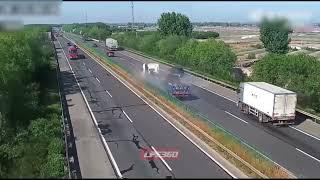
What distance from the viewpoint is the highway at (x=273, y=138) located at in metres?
23.8

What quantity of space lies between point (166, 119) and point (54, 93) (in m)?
19.4

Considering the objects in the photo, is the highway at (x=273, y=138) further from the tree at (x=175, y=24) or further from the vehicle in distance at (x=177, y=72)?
the tree at (x=175, y=24)

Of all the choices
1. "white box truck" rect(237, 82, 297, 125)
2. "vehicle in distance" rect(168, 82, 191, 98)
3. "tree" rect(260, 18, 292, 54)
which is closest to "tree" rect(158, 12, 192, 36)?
"tree" rect(260, 18, 292, 54)

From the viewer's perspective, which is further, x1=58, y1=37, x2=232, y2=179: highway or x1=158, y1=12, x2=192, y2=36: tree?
x1=158, y1=12, x2=192, y2=36: tree

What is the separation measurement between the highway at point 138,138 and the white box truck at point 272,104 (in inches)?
284

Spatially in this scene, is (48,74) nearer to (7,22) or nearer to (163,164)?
(7,22)

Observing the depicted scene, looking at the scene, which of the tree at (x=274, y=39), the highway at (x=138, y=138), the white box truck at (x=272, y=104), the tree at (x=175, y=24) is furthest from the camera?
the tree at (x=175, y=24)

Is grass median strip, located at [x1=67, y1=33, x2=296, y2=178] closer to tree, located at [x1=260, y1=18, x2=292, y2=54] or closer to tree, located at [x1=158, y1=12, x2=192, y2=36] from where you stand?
tree, located at [x1=260, y1=18, x2=292, y2=54]

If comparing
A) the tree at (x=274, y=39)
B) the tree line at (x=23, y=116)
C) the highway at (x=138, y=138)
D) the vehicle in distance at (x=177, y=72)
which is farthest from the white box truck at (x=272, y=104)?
the tree at (x=274, y=39)

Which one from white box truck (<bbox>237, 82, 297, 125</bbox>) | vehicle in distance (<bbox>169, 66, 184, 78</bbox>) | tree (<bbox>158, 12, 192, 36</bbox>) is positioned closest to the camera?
white box truck (<bbox>237, 82, 297, 125</bbox>)

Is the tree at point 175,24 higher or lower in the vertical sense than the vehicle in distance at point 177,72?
higher

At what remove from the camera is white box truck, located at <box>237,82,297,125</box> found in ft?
107

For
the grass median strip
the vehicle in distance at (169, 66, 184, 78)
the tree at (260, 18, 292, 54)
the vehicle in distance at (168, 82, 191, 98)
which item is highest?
the tree at (260, 18, 292, 54)

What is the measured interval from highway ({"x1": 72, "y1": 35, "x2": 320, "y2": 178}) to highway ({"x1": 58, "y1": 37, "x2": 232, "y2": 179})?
4.03 meters
